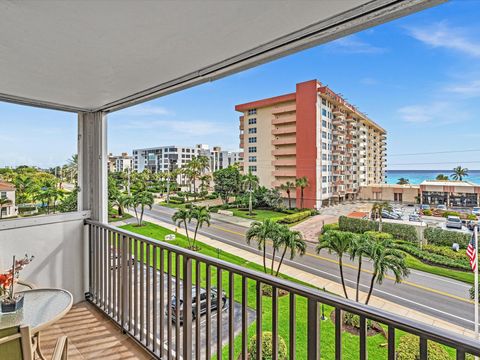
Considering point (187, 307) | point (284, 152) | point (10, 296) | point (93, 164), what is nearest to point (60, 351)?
point (10, 296)

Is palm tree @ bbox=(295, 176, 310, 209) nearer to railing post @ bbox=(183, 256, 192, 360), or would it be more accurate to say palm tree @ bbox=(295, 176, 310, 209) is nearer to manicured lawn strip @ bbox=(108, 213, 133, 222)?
railing post @ bbox=(183, 256, 192, 360)

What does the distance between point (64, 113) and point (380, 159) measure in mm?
3267

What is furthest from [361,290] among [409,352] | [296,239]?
[296,239]

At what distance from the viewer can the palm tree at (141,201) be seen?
2479 mm

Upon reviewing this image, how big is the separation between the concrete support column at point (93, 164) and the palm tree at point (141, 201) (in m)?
0.77

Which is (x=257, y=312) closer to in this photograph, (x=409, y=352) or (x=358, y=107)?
(x=409, y=352)

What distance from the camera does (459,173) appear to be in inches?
45.6

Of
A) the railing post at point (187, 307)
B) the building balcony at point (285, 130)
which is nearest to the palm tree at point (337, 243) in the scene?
the building balcony at point (285, 130)

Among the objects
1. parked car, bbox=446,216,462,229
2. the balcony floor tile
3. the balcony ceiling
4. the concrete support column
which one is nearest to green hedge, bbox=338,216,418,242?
parked car, bbox=446,216,462,229

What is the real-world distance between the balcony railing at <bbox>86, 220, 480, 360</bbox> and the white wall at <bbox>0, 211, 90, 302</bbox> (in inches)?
5.8

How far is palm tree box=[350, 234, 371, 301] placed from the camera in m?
1.30

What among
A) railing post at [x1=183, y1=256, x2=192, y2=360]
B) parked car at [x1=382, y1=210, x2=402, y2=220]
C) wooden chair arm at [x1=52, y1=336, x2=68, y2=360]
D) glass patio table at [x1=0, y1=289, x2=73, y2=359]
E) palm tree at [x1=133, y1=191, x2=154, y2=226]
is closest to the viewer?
parked car at [x1=382, y1=210, x2=402, y2=220]

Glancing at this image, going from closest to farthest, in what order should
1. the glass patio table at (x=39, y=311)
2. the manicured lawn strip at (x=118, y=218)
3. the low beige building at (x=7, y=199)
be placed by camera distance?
the glass patio table at (x=39, y=311) < the low beige building at (x=7, y=199) < the manicured lawn strip at (x=118, y=218)

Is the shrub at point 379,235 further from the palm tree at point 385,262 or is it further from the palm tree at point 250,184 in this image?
the palm tree at point 250,184
